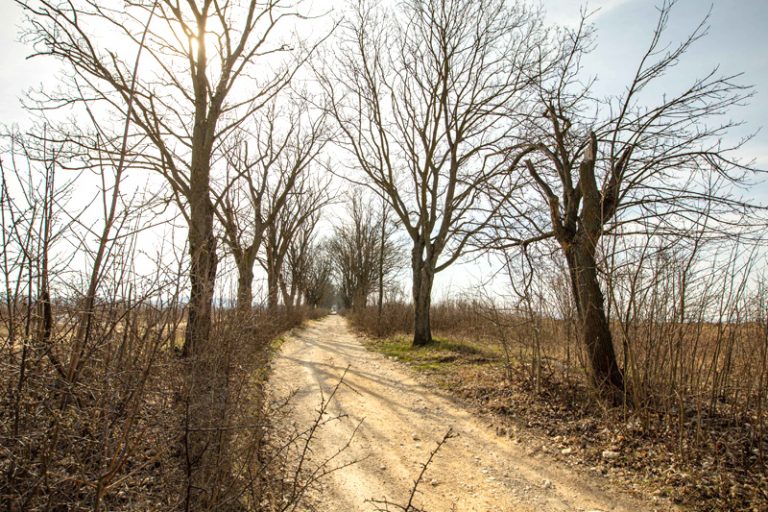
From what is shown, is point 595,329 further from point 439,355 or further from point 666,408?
point 439,355

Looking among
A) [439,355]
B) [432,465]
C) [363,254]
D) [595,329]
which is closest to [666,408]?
[595,329]

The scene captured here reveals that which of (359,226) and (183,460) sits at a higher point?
(359,226)

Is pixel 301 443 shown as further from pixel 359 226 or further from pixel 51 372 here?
pixel 359 226

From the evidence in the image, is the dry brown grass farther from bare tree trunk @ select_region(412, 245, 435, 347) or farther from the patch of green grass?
bare tree trunk @ select_region(412, 245, 435, 347)

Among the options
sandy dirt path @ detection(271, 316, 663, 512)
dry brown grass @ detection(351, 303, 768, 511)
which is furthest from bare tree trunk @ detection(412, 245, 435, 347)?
dry brown grass @ detection(351, 303, 768, 511)

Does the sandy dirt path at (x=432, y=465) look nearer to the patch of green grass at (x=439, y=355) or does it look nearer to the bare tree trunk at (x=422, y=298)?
the patch of green grass at (x=439, y=355)

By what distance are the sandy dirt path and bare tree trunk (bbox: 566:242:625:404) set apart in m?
1.82

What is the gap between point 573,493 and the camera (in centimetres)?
397

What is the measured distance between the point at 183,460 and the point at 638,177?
286 inches

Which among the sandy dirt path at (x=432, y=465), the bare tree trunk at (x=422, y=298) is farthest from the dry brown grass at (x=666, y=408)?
the bare tree trunk at (x=422, y=298)

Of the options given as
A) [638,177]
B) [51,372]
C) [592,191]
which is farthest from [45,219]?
[638,177]

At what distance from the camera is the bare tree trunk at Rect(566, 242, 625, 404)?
591 centimetres

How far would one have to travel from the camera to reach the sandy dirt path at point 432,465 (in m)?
3.82

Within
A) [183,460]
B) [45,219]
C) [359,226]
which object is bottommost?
[183,460]
